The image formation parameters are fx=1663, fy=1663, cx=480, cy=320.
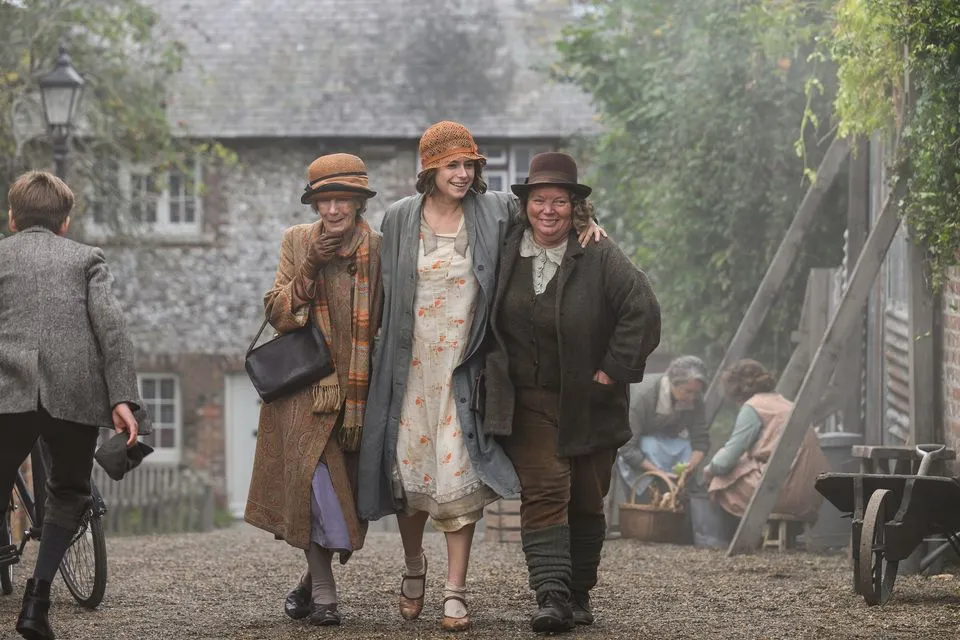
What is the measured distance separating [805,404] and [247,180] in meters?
13.7

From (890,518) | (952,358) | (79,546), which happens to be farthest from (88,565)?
(952,358)

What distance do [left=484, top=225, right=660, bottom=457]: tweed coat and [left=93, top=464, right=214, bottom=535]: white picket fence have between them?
39.9 ft

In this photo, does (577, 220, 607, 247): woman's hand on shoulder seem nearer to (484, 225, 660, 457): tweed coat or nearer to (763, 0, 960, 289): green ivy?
(484, 225, 660, 457): tweed coat

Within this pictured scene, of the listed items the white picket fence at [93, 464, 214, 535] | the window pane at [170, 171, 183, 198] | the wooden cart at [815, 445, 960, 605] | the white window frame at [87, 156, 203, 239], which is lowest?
the white picket fence at [93, 464, 214, 535]

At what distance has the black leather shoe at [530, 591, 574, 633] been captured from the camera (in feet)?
19.8

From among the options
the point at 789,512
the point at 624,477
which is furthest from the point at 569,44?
the point at 789,512

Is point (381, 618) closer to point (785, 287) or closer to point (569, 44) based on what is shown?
point (785, 287)

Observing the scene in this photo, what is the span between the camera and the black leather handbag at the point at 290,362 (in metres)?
6.45

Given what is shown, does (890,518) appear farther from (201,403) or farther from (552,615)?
(201,403)

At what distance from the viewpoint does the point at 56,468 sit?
19.9 ft

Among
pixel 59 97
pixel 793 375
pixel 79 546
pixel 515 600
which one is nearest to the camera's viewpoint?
pixel 515 600

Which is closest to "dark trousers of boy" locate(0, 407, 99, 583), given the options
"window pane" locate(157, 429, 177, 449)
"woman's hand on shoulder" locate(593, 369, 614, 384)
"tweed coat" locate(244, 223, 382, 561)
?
"tweed coat" locate(244, 223, 382, 561)

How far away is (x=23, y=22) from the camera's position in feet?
53.1

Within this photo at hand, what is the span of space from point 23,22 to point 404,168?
692 centimetres
